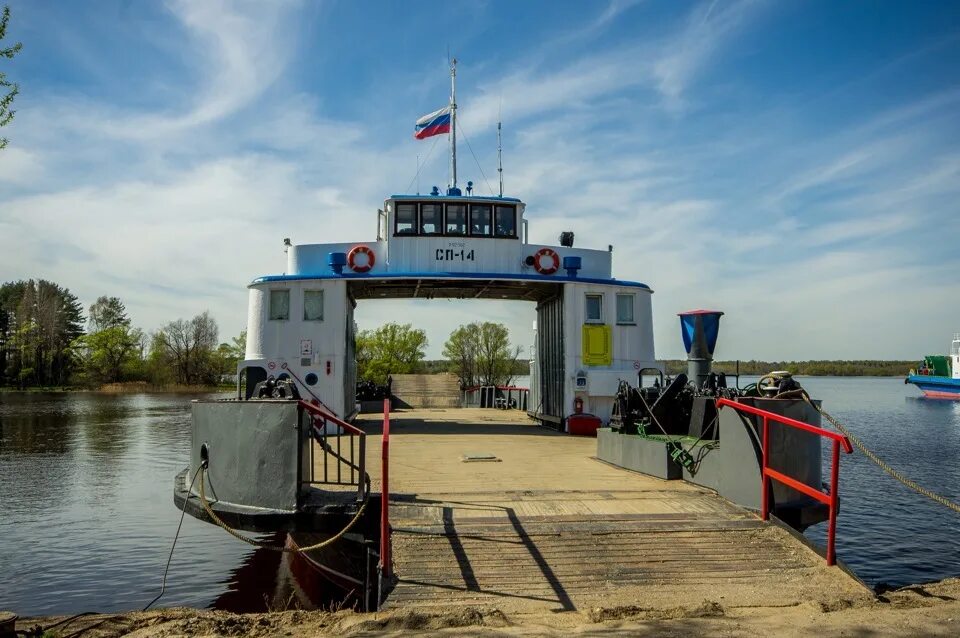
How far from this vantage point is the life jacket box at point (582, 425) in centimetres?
1451

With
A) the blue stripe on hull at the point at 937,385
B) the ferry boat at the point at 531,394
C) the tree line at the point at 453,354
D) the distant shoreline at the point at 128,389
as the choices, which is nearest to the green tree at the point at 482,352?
the tree line at the point at 453,354

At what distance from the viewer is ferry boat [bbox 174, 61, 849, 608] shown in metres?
6.54

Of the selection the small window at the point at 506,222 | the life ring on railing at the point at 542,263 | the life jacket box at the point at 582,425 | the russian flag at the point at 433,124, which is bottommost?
the life jacket box at the point at 582,425

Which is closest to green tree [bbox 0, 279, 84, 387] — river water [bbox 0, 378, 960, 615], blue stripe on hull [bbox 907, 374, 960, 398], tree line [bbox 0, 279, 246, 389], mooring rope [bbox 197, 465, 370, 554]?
Result: tree line [bbox 0, 279, 246, 389]

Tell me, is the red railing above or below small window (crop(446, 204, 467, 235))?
below

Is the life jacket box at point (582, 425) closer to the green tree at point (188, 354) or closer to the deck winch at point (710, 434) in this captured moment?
the deck winch at point (710, 434)

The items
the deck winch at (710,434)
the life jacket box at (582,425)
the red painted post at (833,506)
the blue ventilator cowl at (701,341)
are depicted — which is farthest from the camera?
the life jacket box at (582,425)

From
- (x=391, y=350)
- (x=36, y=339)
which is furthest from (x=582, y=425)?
(x=36, y=339)

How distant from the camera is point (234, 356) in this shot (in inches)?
3071

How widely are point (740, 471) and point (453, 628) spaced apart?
3.62 m

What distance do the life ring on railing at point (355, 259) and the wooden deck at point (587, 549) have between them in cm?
768

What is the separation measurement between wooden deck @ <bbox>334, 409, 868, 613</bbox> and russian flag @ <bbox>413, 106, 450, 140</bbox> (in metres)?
12.0

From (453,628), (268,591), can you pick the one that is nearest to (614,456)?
(268,591)

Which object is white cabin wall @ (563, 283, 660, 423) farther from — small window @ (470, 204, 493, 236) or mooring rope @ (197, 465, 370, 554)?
mooring rope @ (197, 465, 370, 554)
